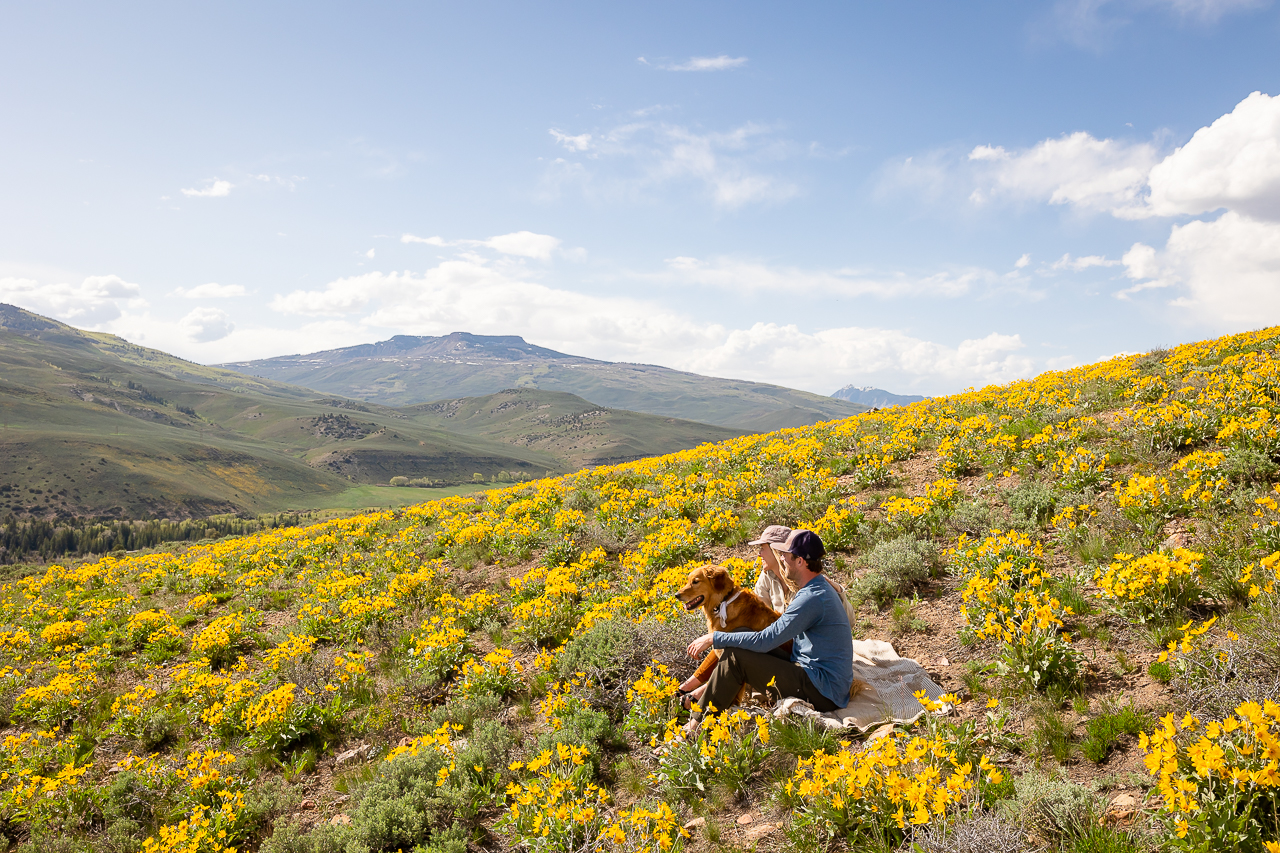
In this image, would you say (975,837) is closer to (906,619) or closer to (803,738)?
(803,738)

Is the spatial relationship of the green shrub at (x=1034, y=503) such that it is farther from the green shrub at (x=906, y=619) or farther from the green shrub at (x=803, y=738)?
the green shrub at (x=803, y=738)

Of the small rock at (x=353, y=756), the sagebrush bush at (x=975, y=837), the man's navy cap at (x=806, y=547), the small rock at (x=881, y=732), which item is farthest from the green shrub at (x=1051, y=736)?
the small rock at (x=353, y=756)

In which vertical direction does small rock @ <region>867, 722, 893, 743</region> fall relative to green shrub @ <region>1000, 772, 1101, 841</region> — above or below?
below

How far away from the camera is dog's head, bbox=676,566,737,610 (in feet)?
21.3

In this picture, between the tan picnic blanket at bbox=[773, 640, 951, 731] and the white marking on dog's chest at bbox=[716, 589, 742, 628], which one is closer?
the tan picnic blanket at bbox=[773, 640, 951, 731]

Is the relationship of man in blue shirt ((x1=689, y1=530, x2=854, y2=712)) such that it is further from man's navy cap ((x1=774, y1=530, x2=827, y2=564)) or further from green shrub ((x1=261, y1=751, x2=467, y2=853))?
green shrub ((x1=261, y1=751, x2=467, y2=853))

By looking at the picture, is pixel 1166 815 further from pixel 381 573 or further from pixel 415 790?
pixel 381 573

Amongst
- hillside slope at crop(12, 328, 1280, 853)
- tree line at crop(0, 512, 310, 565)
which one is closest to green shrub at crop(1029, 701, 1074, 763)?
hillside slope at crop(12, 328, 1280, 853)

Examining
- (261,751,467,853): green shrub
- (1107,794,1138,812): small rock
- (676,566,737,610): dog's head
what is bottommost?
(261,751,467,853): green shrub

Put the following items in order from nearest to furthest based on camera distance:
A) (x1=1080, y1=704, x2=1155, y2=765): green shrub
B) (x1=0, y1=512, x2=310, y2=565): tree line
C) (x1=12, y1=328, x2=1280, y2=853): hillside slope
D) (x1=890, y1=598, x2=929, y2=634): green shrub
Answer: (x1=12, y1=328, x2=1280, y2=853): hillside slope → (x1=1080, y1=704, x2=1155, y2=765): green shrub → (x1=890, y1=598, x2=929, y2=634): green shrub → (x1=0, y1=512, x2=310, y2=565): tree line

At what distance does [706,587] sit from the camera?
21.4ft

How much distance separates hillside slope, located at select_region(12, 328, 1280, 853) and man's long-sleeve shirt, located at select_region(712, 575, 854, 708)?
17.9 inches

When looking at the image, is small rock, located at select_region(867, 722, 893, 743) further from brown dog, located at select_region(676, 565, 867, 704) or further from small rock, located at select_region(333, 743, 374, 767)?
small rock, located at select_region(333, 743, 374, 767)

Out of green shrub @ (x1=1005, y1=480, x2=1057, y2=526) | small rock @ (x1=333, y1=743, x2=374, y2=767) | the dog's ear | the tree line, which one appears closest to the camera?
the dog's ear
